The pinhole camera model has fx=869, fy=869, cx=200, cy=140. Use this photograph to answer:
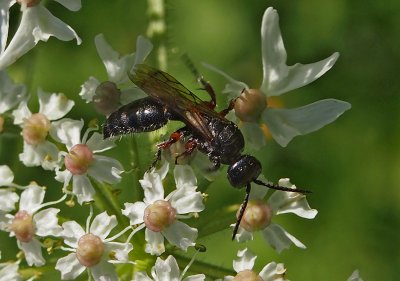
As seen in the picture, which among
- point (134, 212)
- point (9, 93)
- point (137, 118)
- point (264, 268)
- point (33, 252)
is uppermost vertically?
point (137, 118)

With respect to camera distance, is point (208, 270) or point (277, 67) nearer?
point (208, 270)

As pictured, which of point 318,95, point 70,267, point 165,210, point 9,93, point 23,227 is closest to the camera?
point 165,210

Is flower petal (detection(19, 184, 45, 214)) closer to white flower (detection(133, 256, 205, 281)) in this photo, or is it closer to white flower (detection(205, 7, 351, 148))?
white flower (detection(133, 256, 205, 281))

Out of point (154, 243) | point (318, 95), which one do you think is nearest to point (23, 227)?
point (154, 243)

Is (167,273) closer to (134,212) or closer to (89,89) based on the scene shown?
(134,212)

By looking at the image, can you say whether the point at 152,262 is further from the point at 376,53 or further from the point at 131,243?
the point at 376,53

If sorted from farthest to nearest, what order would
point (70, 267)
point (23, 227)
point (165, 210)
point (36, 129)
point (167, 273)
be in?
point (36, 129), point (23, 227), point (70, 267), point (165, 210), point (167, 273)

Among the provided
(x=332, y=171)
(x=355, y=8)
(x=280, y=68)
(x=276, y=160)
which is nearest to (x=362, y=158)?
(x=332, y=171)
